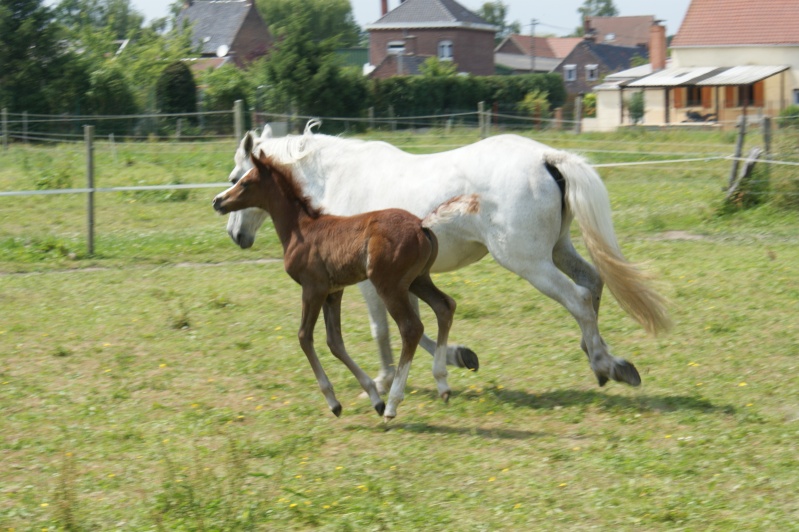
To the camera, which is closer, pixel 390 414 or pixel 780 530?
pixel 780 530

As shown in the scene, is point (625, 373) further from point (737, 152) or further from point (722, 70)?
point (722, 70)

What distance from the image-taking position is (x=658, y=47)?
154ft

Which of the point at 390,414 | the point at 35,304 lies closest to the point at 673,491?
the point at 390,414

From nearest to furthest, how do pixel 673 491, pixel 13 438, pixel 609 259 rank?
pixel 673 491
pixel 13 438
pixel 609 259

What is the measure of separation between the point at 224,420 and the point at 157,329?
255 centimetres

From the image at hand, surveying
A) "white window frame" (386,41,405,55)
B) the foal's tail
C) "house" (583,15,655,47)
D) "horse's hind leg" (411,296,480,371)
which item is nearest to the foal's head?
"horse's hind leg" (411,296,480,371)

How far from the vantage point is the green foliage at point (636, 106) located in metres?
41.2

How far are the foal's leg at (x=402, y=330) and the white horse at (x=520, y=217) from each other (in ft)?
2.27

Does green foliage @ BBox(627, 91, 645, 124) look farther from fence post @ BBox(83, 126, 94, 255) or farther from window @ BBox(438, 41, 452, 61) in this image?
fence post @ BBox(83, 126, 94, 255)

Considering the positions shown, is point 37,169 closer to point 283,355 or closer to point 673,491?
point 283,355

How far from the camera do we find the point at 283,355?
280 inches

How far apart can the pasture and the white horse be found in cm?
45

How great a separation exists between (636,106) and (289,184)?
1464 inches

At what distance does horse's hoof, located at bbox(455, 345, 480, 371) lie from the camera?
246 inches
